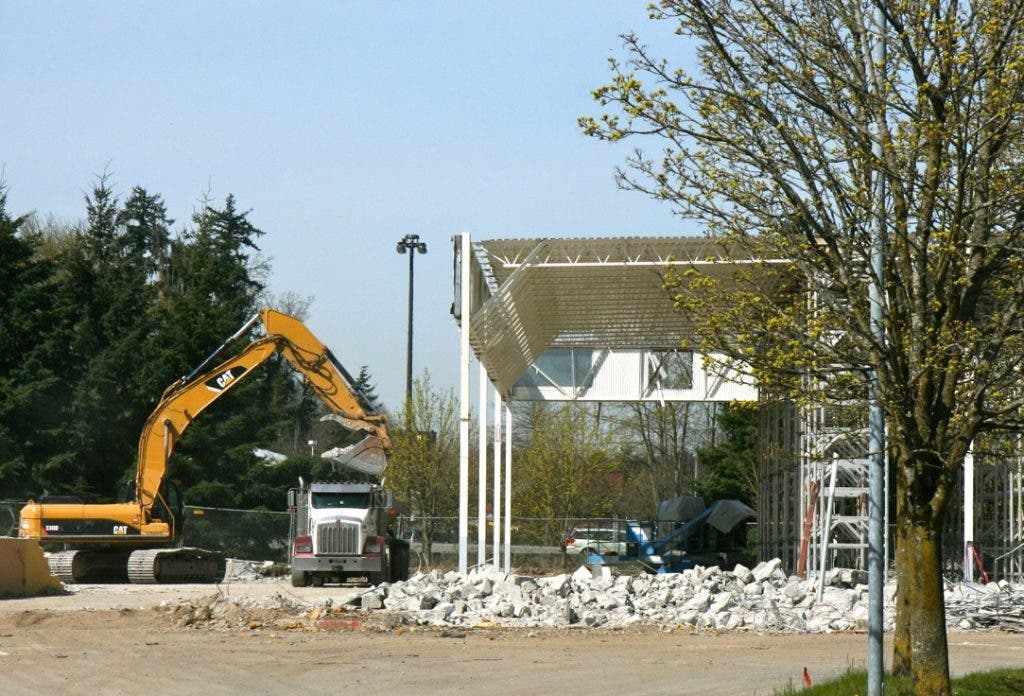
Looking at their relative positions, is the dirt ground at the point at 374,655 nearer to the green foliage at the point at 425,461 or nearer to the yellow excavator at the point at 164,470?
the yellow excavator at the point at 164,470

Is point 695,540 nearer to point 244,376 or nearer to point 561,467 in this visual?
point 561,467

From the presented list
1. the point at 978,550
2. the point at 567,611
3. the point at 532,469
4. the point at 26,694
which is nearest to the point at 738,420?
the point at 532,469

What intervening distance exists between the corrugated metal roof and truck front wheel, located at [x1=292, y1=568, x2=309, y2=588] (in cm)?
640

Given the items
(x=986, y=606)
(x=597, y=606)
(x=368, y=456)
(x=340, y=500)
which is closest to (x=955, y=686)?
(x=597, y=606)

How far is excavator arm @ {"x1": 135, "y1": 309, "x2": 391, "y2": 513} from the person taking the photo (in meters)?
33.5

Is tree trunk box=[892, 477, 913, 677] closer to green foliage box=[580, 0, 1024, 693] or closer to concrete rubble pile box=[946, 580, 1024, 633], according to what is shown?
green foliage box=[580, 0, 1024, 693]

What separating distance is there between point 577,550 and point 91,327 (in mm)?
22034

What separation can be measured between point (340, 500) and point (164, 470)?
4673mm

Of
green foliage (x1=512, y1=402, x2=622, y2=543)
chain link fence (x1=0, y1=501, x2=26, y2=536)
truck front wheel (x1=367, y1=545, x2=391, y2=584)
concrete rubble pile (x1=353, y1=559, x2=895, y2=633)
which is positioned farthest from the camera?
green foliage (x1=512, y1=402, x2=622, y2=543)

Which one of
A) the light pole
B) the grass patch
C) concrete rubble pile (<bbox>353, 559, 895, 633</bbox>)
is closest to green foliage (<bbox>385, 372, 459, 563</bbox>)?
the light pole

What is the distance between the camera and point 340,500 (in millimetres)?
32812

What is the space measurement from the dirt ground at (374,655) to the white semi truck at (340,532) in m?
6.11

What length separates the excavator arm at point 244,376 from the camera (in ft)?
110

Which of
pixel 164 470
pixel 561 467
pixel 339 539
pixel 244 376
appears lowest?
pixel 339 539
